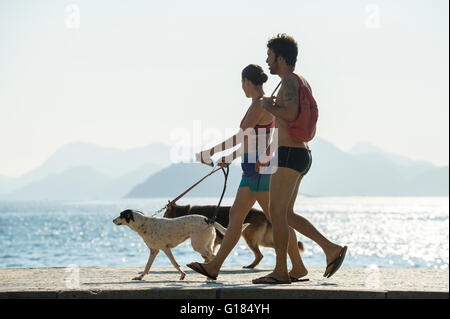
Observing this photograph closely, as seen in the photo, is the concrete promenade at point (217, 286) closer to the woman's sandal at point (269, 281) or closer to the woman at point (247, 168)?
the woman's sandal at point (269, 281)

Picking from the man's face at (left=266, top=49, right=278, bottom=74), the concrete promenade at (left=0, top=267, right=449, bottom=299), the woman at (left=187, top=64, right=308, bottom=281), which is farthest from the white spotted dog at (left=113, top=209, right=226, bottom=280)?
the man's face at (left=266, top=49, right=278, bottom=74)

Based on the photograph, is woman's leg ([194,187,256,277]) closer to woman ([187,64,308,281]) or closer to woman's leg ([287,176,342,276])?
woman ([187,64,308,281])

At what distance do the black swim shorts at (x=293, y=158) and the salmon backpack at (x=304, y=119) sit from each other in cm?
11

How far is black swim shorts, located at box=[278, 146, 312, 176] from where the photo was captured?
7.36 metres

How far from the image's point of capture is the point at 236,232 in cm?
787

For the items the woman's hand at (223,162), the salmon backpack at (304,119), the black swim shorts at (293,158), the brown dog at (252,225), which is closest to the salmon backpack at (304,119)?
the salmon backpack at (304,119)

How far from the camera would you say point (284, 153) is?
24.2ft

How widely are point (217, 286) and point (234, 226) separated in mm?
905

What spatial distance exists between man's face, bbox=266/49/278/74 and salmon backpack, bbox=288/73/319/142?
0.94ft

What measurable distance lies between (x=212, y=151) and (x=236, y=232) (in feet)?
2.78

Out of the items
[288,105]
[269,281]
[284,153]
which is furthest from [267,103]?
[269,281]

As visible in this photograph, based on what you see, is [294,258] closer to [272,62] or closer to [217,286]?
[217,286]

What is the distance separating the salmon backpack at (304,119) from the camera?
7.31 m
